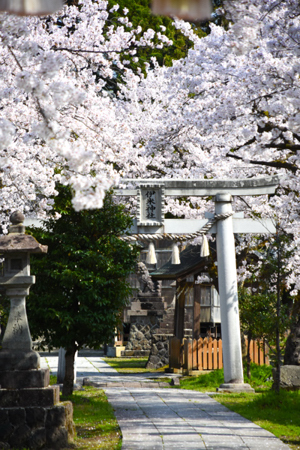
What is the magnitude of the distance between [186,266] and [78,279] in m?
7.98

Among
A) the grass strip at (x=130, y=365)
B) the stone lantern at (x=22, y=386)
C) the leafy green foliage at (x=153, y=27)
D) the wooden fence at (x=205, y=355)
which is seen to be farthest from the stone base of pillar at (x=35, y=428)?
the leafy green foliage at (x=153, y=27)

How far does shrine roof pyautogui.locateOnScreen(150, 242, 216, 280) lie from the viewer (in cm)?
1673

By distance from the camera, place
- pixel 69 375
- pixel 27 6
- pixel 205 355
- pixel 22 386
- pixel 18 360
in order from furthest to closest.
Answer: pixel 205 355 → pixel 69 375 → pixel 18 360 → pixel 22 386 → pixel 27 6

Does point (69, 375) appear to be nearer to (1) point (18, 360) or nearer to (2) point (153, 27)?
(1) point (18, 360)

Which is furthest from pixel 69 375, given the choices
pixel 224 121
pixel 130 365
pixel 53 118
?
pixel 130 365

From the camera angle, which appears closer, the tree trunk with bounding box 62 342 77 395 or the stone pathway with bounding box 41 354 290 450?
the stone pathway with bounding box 41 354 290 450

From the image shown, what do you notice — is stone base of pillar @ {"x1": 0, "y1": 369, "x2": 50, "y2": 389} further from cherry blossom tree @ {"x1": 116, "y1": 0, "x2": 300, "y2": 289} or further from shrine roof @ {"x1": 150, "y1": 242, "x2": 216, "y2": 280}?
shrine roof @ {"x1": 150, "y1": 242, "x2": 216, "y2": 280}

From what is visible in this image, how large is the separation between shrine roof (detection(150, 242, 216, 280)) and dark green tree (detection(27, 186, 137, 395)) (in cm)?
605

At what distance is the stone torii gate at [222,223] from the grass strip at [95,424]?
3226 mm

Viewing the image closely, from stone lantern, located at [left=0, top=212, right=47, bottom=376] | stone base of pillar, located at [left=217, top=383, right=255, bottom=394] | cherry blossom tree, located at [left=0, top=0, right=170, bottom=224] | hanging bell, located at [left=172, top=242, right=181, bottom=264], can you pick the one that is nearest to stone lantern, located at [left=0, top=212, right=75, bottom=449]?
stone lantern, located at [left=0, top=212, right=47, bottom=376]

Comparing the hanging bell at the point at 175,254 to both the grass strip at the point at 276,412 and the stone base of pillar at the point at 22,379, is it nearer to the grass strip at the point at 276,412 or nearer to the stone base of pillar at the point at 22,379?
the grass strip at the point at 276,412

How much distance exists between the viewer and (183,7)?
9.08ft

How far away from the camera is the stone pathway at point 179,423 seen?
23.2 feet

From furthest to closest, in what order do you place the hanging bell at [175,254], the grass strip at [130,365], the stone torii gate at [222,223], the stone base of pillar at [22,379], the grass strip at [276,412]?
the grass strip at [130,365]
the hanging bell at [175,254]
the stone torii gate at [222,223]
the grass strip at [276,412]
the stone base of pillar at [22,379]
